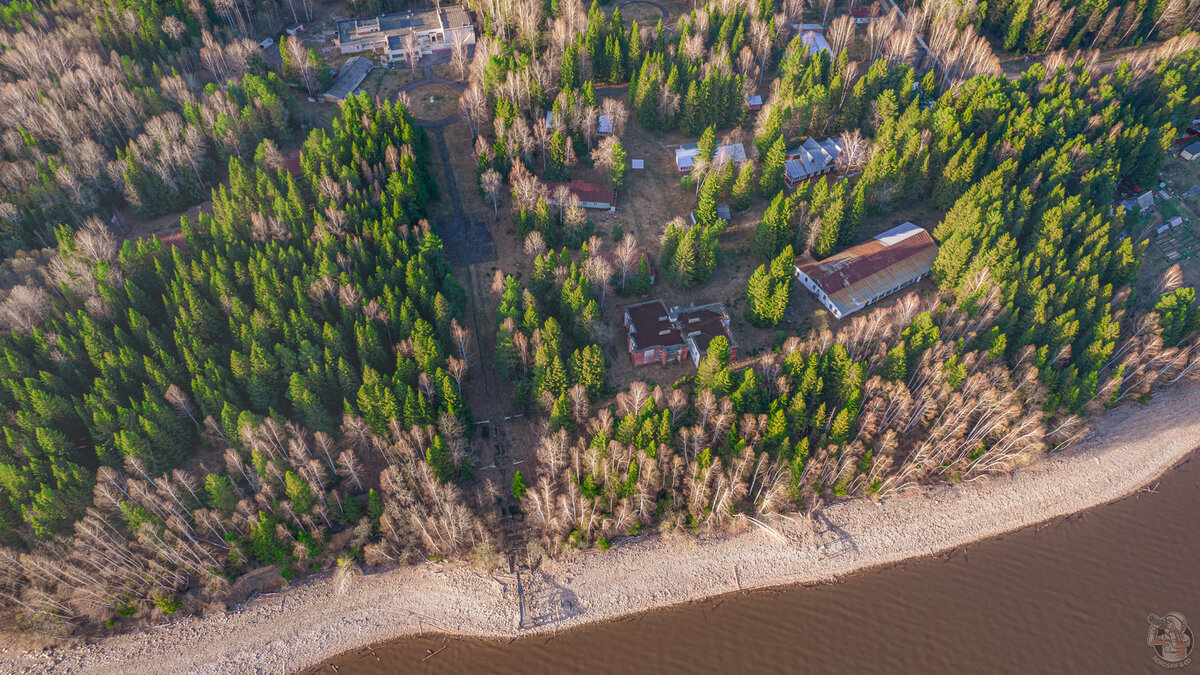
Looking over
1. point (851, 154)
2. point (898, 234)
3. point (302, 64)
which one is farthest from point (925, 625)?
point (302, 64)

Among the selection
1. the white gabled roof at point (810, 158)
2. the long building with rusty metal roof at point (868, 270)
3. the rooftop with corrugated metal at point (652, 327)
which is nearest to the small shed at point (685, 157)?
the white gabled roof at point (810, 158)

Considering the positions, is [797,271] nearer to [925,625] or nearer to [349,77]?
[925,625]

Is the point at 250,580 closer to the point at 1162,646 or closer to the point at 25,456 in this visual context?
the point at 25,456

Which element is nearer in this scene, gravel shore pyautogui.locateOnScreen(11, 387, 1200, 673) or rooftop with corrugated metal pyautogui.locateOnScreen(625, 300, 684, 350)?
gravel shore pyautogui.locateOnScreen(11, 387, 1200, 673)

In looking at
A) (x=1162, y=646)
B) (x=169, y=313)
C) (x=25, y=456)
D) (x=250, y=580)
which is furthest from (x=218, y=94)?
(x=1162, y=646)

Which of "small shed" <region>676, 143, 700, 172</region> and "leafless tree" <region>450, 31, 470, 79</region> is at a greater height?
"leafless tree" <region>450, 31, 470, 79</region>

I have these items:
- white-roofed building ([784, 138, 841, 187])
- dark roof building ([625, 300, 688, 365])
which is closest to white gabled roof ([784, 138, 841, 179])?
white-roofed building ([784, 138, 841, 187])

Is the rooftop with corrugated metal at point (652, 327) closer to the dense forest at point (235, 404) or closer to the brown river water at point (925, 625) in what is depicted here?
the dense forest at point (235, 404)

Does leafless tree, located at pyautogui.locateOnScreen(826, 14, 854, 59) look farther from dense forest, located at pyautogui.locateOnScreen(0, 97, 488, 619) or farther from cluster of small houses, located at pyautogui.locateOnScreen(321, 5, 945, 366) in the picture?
dense forest, located at pyautogui.locateOnScreen(0, 97, 488, 619)
